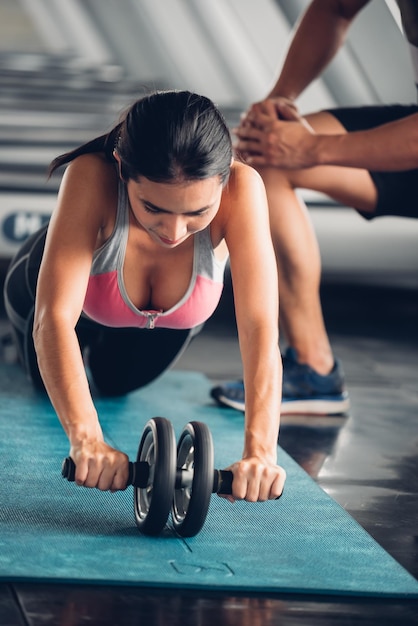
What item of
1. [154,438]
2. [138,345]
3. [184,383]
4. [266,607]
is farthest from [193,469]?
[184,383]

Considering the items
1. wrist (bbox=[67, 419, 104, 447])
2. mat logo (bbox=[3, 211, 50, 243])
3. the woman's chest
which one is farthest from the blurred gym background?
wrist (bbox=[67, 419, 104, 447])

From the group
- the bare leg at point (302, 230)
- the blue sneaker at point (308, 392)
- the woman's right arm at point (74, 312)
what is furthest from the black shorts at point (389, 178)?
the woman's right arm at point (74, 312)

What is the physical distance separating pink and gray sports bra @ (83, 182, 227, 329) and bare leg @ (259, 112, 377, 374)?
1.59 feet

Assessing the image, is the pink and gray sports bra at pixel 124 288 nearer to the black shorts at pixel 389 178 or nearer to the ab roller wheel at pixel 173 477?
the ab roller wheel at pixel 173 477

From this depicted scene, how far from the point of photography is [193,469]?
1.51 m

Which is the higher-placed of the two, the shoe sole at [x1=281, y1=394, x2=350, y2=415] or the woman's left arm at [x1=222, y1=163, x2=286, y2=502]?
the woman's left arm at [x1=222, y1=163, x2=286, y2=502]

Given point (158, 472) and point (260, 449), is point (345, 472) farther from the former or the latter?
point (158, 472)

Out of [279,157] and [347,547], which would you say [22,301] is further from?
[347,547]

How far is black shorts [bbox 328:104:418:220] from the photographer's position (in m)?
2.52

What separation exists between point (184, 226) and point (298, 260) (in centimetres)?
97

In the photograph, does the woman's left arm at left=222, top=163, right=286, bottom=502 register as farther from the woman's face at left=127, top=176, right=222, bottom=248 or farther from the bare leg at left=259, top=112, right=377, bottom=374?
the bare leg at left=259, top=112, right=377, bottom=374

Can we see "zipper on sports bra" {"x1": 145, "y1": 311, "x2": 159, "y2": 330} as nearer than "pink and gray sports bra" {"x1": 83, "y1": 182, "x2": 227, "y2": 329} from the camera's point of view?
No

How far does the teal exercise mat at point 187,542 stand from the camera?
144 cm

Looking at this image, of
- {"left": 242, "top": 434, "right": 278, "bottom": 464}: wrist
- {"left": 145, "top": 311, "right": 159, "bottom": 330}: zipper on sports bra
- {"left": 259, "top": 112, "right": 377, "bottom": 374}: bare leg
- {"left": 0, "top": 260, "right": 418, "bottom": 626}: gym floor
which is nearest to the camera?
{"left": 0, "top": 260, "right": 418, "bottom": 626}: gym floor
